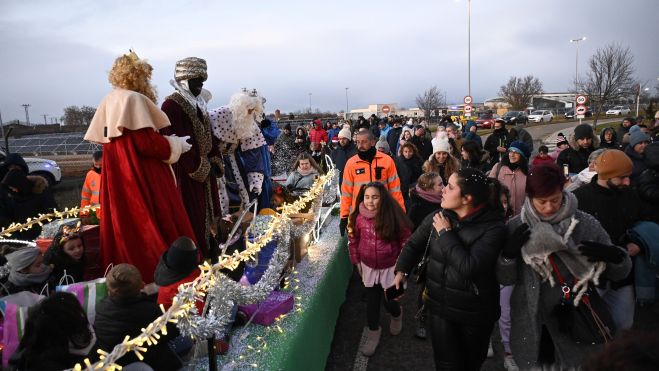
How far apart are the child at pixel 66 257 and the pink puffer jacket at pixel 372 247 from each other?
2317 millimetres

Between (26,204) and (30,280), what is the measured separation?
282cm

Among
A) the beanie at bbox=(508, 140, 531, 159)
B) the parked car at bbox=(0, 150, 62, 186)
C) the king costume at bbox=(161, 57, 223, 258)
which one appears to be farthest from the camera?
the parked car at bbox=(0, 150, 62, 186)

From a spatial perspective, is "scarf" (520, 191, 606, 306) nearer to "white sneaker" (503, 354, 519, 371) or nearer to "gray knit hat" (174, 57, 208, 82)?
"white sneaker" (503, 354, 519, 371)

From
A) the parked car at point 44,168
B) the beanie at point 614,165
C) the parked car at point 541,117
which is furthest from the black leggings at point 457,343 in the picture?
the parked car at point 541,117

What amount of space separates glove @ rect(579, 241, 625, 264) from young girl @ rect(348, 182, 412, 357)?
1.77m

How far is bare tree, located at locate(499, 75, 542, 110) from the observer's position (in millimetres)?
58750

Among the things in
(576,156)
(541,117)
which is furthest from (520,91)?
(576,156)

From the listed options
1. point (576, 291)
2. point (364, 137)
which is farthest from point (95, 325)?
point (364, 137)

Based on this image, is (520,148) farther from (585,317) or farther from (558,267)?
(585,317)

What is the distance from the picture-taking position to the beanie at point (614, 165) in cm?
316

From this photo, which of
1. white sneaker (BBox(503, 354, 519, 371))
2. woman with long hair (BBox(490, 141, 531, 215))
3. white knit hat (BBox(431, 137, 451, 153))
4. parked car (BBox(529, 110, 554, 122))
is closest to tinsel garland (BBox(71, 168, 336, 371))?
white sneaker (BBox(503, 354, 519, 371))

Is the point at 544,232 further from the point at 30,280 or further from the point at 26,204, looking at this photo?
the point at 26,204

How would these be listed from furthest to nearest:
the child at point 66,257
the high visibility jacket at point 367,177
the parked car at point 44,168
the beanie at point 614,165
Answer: the parked car at point 44,168 < the high visibility jacket at point 367,177 < the beanie at point 614,165 < the child at point 66,257

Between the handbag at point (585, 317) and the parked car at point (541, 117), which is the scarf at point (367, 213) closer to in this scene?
the handbag at point (585, 317)
